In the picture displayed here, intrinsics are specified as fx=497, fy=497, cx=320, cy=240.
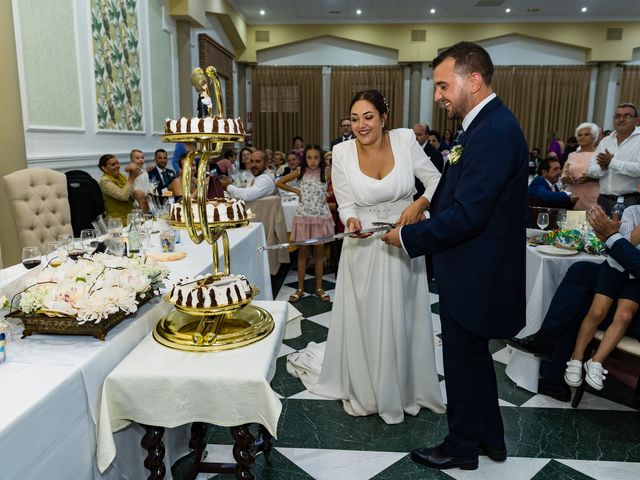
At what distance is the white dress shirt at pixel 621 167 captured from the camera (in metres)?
4.15

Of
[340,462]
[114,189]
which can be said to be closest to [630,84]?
[114,189]

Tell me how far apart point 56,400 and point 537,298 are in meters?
2.54

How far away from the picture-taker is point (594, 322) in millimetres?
2508

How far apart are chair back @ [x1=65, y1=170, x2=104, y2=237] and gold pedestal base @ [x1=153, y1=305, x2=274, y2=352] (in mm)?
2667

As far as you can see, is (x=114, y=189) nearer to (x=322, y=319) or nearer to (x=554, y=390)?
(x=322, y=319)

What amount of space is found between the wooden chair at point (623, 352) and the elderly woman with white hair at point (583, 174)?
7.78 feet

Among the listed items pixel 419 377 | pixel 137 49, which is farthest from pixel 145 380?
pixel 137 49

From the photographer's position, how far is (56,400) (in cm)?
118

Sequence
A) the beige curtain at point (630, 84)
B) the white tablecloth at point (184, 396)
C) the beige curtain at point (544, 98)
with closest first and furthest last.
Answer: the white tablecloth at point (184, 396) < the beige curtain at point (630, 84) < the beige curtain at point (544, 98)

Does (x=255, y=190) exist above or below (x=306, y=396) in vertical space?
above

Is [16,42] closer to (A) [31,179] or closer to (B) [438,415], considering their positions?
(A) [31,179]

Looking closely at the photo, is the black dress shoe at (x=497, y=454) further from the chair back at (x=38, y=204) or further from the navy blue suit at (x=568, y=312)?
the chair back at (x=38, y=204)

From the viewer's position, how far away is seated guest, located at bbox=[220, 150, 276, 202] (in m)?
4.50

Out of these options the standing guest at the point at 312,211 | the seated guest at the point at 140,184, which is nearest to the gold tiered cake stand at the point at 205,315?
the standing guest at the point at 312,211
